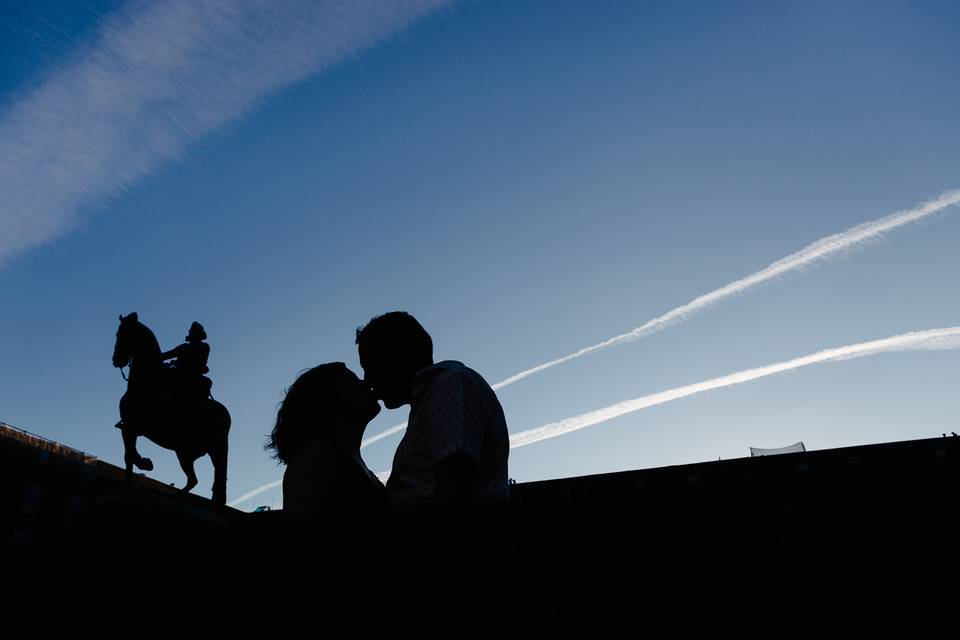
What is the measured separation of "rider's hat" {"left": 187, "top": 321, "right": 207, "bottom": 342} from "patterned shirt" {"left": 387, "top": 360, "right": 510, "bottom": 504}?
5877mm

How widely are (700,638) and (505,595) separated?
37 centimetres

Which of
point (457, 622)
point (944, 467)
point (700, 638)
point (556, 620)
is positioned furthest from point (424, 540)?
point (944, 467)

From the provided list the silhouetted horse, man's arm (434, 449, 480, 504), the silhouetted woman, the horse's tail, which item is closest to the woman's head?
the silhouetted woman

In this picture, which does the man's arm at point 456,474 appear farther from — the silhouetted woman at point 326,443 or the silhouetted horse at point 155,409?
the silhouetted horse at point 155,409

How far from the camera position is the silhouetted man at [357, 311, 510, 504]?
1.44 m

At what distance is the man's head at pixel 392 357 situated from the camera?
1.83 m

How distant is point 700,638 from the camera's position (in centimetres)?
109

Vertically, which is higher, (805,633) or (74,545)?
(74,545)

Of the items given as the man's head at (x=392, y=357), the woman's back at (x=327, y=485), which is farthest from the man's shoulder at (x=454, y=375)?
the woman's back at (x=327, y=485)

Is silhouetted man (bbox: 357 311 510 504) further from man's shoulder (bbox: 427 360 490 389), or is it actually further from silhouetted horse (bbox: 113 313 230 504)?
silhouetted horse (bbox: 113 313 230 504)

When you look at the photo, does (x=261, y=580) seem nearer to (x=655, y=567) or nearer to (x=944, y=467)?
(x=655, y=567)

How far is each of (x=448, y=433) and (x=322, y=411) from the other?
36 centimetres

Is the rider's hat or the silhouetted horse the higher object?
the rider's hat

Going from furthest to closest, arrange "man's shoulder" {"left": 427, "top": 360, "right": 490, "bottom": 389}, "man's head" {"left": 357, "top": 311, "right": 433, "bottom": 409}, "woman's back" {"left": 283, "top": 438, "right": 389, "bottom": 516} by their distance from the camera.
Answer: "man's head" {"left": 357, "top": 311, "right": 433, "bottom": 409} → "man's shoulder" {"left": 427, "top": 360, "right": 490, "bottom": 389} → "woman's back" {"left": 283, "top": 438, "right": 389, "bottom": 516}
